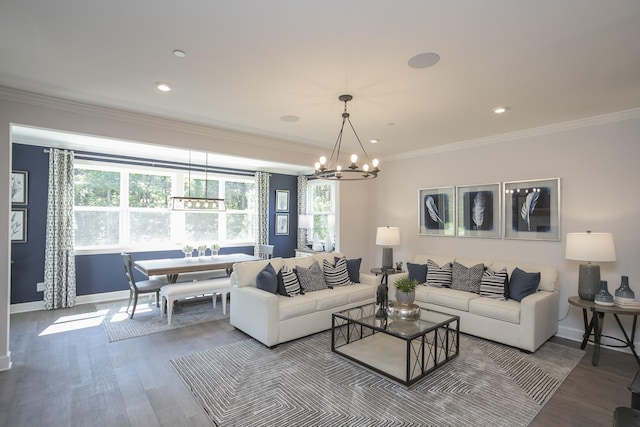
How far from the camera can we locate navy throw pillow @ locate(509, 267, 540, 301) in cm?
389

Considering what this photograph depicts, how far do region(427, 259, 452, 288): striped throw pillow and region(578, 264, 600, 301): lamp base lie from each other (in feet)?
5.04

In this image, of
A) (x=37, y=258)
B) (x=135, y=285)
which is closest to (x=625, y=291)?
(x=135, y=285)

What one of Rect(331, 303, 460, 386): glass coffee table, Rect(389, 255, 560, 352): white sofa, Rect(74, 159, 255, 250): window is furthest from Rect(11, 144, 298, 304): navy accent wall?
Rect(389, 255, 560, 352): white sofa

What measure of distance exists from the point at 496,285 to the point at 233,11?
4.16 meters

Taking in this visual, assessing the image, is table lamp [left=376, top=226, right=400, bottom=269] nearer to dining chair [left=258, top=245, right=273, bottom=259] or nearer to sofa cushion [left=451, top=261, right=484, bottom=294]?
sofa cushion [left=451, top=261, right=484, bottom=294]

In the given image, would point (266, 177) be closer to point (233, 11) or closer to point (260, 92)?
point (260, 92)

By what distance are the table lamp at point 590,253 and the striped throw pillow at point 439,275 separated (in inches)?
58.5

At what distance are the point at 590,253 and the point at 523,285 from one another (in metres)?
0.78

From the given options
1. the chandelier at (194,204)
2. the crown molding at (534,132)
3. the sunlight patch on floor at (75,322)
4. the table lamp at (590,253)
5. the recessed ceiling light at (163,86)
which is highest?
the recessed ceiling light at (163,86)

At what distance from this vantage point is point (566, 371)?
10.4 feet

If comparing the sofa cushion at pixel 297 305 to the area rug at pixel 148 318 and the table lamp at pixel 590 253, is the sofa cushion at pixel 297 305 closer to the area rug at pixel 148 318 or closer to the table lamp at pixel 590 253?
the area rug at pixel 148 318

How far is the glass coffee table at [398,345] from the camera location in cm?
296

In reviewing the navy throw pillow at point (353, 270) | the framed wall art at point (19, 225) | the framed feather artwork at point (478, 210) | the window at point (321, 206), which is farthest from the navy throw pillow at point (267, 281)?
the framed wall art at point (19, 225)

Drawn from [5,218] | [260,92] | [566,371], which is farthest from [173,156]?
[566,371]
